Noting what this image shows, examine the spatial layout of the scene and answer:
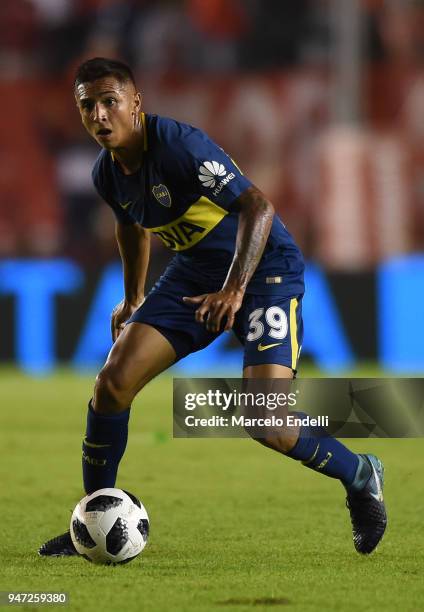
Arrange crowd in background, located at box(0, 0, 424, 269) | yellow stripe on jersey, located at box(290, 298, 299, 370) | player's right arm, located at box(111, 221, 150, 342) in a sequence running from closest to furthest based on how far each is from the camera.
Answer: yellow stripe on jersey, located at box(290, 298, 299, 370), player's right arm, located at box(111, 221, 150, 342), crowd in background, located at box(0, 0, 424, 269)

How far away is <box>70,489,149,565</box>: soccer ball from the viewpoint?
190 inches

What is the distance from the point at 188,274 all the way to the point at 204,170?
0.56 m

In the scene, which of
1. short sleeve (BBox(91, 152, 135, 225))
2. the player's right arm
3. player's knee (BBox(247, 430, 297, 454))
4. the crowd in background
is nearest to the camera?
player's knee (BBox(247, 430, 297, 454))

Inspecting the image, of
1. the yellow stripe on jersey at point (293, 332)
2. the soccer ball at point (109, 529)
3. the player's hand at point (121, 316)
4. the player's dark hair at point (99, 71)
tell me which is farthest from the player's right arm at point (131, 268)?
the soccer ball at point (109, 529)

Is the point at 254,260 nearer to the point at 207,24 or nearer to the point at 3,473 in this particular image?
the point at 3,473

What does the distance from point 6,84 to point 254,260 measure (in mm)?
12607

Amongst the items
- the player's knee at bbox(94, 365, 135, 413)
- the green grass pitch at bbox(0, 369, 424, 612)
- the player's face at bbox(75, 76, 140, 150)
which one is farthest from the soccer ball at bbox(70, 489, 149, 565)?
the player's face at bbox(75, 76, 140, 150)

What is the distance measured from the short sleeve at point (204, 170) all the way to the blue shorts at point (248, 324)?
46 centimetres

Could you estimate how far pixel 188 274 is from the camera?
215 inches

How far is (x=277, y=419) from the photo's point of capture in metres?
4.99

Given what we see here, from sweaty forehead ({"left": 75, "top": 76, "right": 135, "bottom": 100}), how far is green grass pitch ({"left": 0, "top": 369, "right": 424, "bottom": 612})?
1754 millimetres

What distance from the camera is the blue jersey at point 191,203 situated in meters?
5.08

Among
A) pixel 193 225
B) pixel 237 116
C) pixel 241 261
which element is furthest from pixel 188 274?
pixel 237 116

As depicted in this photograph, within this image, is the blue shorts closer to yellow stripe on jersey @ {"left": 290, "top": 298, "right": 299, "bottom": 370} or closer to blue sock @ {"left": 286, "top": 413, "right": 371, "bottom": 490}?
yellow stripe on jersey @ {"left": 290, "top": 298, "right": 299, "bottom": 370}
